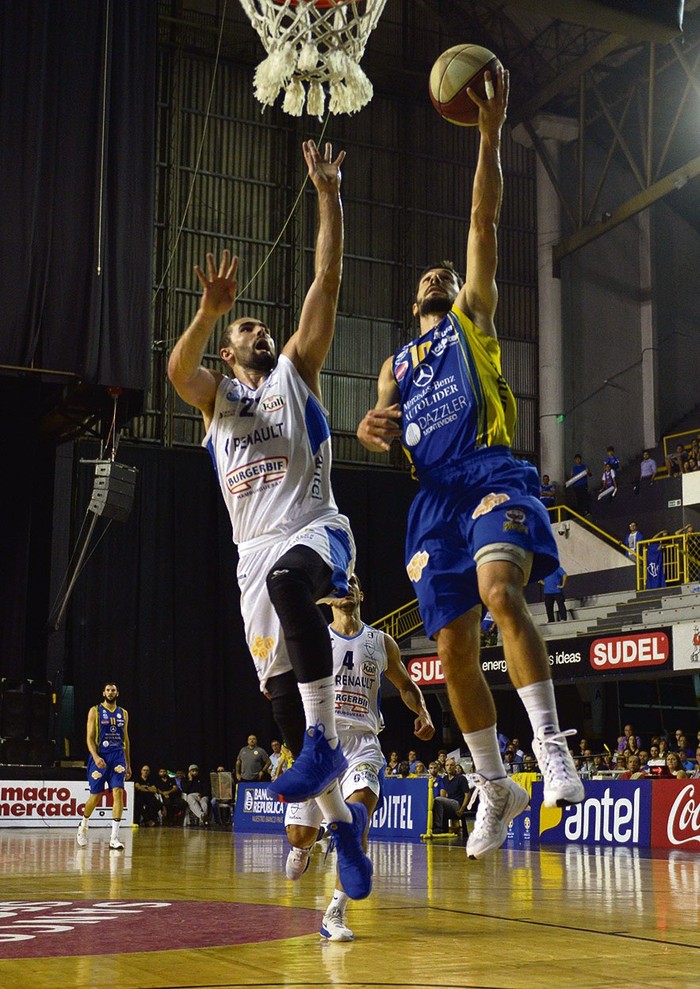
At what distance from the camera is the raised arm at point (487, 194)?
534 centimetres

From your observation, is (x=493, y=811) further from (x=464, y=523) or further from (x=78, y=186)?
(x=78, y=186)

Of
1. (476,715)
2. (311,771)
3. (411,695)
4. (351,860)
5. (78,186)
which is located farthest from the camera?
(78,186)

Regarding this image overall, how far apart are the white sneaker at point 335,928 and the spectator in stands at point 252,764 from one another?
1940 centimetres

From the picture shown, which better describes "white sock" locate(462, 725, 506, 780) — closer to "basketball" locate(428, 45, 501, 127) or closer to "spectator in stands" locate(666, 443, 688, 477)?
"basketball" locate(428, 45, 501, 127)

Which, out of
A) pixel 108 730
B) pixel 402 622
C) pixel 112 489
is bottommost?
pixel 108 730

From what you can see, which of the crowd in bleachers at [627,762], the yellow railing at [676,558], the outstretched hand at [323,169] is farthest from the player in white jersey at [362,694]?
the yellow railing at [676,558]

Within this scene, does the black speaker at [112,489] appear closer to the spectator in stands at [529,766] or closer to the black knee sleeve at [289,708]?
the spectator in stands at [529,766]

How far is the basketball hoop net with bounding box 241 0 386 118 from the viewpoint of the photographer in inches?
294

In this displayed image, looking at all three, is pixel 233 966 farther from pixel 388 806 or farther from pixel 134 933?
pixel 388 806

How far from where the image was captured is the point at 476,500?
17.3 ft

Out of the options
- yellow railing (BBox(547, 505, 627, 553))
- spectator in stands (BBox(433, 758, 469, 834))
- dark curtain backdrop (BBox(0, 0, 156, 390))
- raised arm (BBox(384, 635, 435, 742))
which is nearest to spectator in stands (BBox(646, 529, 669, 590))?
yellow railing (BBox(547, 505, 627, 553))

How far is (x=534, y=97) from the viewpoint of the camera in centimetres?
3125

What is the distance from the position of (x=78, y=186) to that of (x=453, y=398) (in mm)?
16390

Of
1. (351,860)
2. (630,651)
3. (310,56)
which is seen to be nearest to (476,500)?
(351,860)
